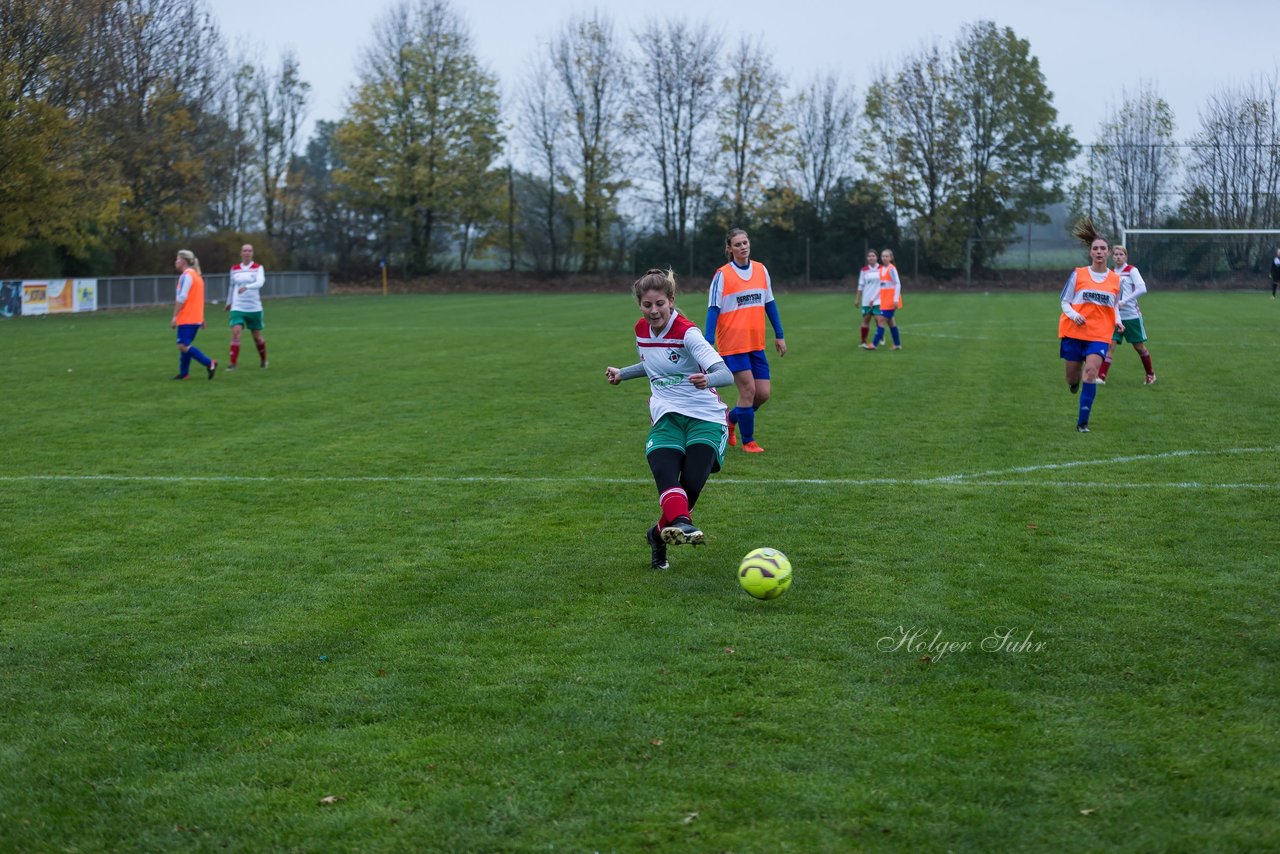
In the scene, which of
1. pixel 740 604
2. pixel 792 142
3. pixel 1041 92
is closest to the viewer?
pixel 740 604

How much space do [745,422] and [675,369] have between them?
393 centimetres

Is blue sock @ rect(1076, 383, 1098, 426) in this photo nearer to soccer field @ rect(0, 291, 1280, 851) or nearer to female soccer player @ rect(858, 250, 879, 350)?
soccer field @ rect(0, 291, 1280, 851)

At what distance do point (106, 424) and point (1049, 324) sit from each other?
69.7 ft

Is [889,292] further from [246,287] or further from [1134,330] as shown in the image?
[246,287]

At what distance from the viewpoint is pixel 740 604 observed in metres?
6.04

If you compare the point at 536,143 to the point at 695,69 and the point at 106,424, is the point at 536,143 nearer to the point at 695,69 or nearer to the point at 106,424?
the point at 695,69

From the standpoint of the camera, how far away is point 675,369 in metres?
7.09

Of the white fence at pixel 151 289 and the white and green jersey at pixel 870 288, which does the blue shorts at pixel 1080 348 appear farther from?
the white fence at pixel 151 289

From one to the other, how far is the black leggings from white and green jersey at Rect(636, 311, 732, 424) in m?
0.21

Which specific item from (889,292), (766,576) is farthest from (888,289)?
(766,576)

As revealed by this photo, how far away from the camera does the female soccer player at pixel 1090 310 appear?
1180cm

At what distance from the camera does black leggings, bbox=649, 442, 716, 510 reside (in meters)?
6.80

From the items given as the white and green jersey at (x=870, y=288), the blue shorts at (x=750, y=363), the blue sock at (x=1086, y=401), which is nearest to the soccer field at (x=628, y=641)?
the blue sock at (x=1086, y=401)

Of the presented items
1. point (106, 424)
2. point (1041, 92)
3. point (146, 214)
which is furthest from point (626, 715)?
point (1041, 92)
